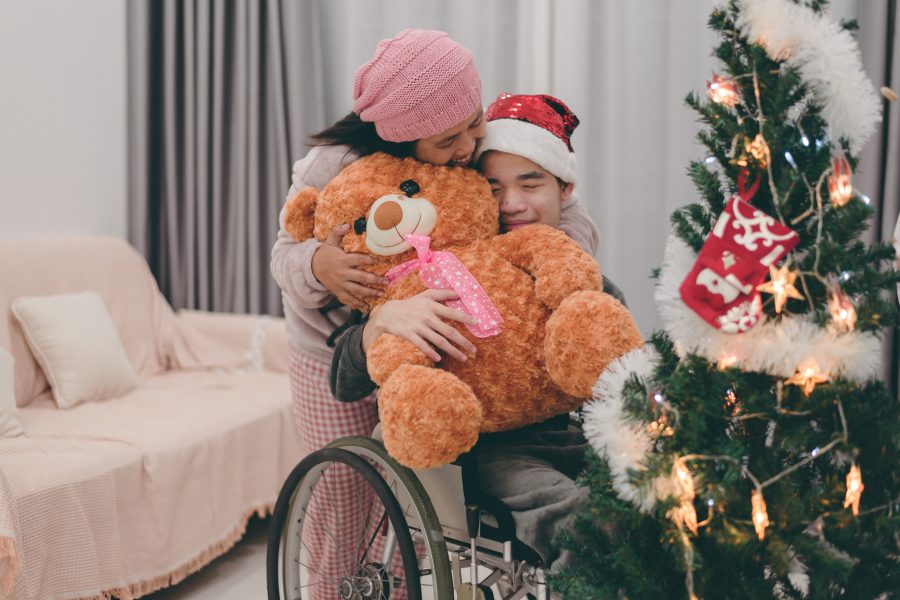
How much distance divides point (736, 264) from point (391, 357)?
1.61 ft

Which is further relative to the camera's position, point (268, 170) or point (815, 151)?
point (268, 170)

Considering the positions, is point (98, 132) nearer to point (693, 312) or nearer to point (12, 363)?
point (12, 363)

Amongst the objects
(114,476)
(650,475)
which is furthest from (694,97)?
(114,476)

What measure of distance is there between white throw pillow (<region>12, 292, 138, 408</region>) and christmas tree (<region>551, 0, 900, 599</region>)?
6.27 feet

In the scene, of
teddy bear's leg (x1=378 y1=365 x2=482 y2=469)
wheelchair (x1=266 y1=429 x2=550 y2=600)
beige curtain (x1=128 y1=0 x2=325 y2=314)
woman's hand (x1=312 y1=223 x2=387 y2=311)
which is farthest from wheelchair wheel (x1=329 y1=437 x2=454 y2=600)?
beige curtain (x1=128 y1=0 x2=325 y2=314)

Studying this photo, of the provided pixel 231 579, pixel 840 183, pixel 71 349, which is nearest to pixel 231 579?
pixel 231 579

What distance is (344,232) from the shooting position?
4.19ft

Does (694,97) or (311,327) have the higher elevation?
(694,97)

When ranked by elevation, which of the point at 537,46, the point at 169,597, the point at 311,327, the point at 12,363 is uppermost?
the point at 537,46

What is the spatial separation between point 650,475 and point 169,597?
1626 millimetres

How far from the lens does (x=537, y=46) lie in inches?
105

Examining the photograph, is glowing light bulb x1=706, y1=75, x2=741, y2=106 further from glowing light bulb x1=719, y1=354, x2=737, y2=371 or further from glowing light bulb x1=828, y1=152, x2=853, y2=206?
glowing light bulb x1=719, y1=354, x2=737, y2=371

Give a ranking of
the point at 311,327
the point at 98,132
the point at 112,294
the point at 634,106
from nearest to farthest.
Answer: the point at 311,327 < the point at 634,106 < the point at 112,294 < the point at 98,132

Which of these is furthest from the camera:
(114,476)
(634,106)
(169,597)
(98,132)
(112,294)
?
(98,132)
